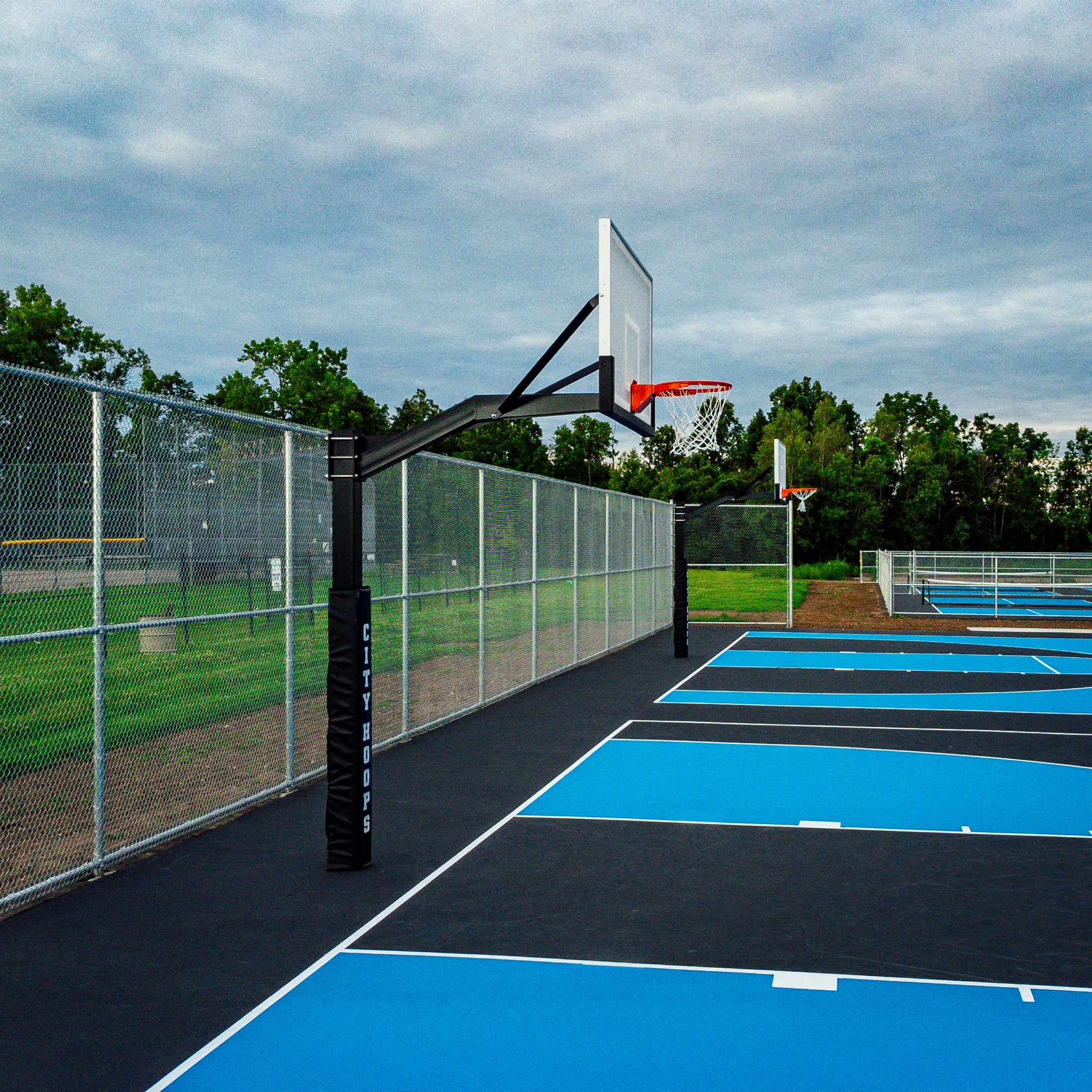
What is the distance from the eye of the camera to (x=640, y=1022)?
5383 millimetres

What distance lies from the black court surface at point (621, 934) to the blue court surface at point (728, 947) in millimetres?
21

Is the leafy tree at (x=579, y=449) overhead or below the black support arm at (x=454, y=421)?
overhead

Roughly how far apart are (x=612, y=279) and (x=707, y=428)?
13.3 metres

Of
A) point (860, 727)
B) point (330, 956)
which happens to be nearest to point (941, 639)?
point (860, 727)

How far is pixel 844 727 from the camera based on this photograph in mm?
14133

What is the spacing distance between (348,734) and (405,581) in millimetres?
4920

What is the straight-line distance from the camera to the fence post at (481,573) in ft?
49.0

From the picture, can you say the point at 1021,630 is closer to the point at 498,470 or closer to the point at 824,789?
the point at 498,470

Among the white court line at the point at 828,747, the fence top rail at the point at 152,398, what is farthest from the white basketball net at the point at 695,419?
the fence top rail at the point at 152,398

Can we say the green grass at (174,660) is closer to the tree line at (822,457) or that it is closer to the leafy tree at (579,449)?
the tree line at (822,457)

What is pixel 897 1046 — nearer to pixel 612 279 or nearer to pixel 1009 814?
pixel 1009 814

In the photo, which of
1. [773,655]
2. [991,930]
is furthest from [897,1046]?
[773,655]

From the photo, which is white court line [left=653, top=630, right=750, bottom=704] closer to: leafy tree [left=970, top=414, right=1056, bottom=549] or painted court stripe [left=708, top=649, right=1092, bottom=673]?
painted court stripe [left=708, top=649, right=1092, bottom=673]

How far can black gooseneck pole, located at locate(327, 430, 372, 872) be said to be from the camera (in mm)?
7742
